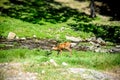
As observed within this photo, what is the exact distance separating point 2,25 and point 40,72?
1721 centimetres

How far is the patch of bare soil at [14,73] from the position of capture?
21.1 meters

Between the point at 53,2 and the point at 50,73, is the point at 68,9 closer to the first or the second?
the point at 53,2

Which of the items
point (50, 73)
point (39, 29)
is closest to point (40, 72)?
point (50, 73)

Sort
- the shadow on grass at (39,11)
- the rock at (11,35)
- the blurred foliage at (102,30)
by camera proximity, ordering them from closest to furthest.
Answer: the rock at (11,35), the blurred foliage at (102,30), the shadow on grass at (39,11)

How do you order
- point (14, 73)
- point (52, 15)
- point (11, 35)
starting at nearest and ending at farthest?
1. point (14, 73)
2. point (11, 35)
3. point (52, 15)

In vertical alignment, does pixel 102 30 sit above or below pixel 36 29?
below

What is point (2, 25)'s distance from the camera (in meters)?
37.2

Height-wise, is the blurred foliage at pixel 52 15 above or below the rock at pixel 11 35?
below

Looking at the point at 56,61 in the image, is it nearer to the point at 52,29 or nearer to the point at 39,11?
the point at 52,29

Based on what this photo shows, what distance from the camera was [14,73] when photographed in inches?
862

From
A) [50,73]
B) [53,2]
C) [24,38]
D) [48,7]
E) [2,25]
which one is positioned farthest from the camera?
[53,2]

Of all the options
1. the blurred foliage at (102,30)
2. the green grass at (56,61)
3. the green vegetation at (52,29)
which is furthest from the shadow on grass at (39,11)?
the green grass at (56,61)

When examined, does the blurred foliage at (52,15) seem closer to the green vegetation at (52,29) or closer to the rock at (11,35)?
the green vegetation at (52,29)

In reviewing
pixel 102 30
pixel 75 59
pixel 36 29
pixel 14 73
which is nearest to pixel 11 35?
pixel 36 29
